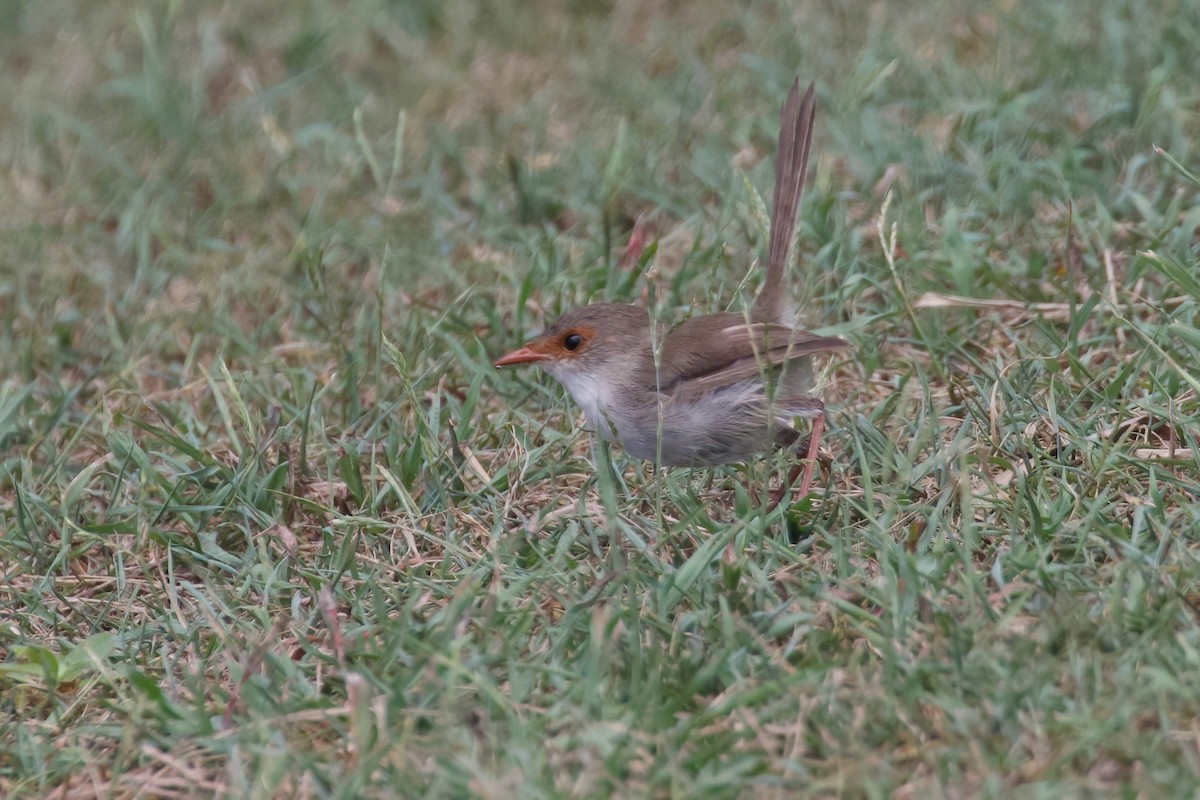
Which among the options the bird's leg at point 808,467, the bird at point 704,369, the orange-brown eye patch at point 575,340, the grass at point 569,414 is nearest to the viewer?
the grass at point 569,414

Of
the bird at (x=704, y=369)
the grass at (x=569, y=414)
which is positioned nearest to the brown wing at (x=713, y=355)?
the bird at (x=704, y=369)

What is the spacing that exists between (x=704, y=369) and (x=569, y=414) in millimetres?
641

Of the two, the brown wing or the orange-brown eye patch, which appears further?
the orange-brown eye patch

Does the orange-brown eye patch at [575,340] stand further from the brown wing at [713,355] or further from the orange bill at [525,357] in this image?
the brown wing at [713,355]

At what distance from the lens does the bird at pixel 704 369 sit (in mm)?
4277

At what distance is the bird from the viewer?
4.28m

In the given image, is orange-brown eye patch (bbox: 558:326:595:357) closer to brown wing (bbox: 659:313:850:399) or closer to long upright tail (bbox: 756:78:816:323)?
brown wing (bbox: 659:313:850:399)

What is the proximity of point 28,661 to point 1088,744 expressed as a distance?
8.50 feet

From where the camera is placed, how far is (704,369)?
441 centimetres

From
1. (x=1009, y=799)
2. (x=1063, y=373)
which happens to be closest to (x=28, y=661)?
(x=1009, y=799)

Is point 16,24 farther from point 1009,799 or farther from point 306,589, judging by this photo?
point 1009,799

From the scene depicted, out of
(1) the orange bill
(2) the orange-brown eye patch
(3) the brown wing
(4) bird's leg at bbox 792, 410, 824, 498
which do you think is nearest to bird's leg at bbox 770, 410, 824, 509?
(4) bird's leg at bbox 792, 410, 824, 498

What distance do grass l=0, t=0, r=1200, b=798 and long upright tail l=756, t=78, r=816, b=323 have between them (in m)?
0.23

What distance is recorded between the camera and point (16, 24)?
846 centimetres
